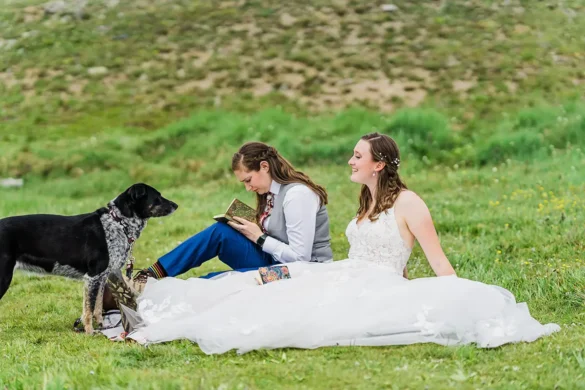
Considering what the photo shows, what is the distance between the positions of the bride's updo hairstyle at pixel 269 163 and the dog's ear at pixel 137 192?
0.99 metres

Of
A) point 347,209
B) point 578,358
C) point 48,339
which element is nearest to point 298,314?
point 578,358

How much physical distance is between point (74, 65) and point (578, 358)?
2144 cm

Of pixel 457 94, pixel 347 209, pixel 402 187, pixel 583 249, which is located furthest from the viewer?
pixel 457 94

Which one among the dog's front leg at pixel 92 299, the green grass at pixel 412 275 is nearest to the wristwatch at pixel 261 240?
the green grass at pixel 412 275

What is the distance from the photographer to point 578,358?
204 inches

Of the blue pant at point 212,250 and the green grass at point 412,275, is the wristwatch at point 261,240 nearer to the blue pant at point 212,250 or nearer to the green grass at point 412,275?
the blue pant at point 212,250

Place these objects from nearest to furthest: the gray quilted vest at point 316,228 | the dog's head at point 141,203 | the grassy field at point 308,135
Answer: the grassy field at point 308,135 < the gray quilted vest at point 316,228 < the dog's head at point 141,203

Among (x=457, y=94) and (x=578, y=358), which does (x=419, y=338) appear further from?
(x=457, y=94)

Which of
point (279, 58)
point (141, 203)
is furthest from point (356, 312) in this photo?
point (279, 58)

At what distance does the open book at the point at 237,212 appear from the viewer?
7258mm

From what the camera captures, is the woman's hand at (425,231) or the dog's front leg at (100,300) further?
the dog's front leg at (100,300)

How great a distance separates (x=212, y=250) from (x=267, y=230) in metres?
0.58

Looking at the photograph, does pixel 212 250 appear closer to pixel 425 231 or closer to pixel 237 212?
pixel 237 212

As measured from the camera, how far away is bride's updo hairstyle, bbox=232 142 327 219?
7.26 metres
